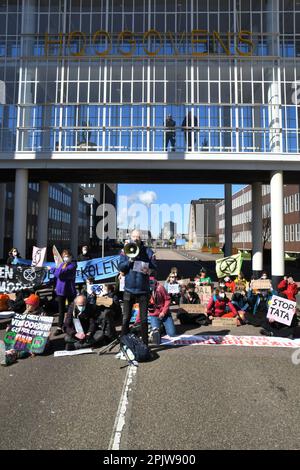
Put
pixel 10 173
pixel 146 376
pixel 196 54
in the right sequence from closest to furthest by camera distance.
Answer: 1. pixel 146 376
2. pixel 196 54
3. pixel 10 173

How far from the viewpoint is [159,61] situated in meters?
18.7

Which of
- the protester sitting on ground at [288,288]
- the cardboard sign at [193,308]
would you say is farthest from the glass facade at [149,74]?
the cardboard sign at [193,308]

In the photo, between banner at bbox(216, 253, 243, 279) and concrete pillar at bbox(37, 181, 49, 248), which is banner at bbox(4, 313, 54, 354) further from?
concrete pillar at bbox(37, 181, 49, 248)

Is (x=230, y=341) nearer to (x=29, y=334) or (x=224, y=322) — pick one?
(x=224, y=322)

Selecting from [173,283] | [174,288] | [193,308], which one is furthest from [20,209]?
[193,308]

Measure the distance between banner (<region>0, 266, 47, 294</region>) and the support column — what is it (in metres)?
11.2

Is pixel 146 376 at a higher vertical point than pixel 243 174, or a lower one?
lower

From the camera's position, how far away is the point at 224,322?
9.90 meters

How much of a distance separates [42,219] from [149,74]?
1004 cm

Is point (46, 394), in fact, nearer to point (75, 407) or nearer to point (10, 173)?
point (75, 407)

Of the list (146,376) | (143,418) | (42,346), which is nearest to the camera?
(143,418)

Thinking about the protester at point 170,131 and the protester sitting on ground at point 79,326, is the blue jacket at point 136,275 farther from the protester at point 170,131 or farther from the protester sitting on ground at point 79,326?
the protester at point 170,131

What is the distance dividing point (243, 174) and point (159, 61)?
289 inches
